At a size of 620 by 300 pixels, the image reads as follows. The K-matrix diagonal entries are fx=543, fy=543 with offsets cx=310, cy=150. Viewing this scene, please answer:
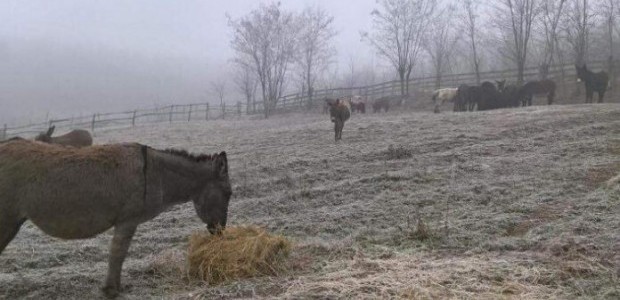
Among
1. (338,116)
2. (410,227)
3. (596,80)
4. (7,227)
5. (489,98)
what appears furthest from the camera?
(489,98)

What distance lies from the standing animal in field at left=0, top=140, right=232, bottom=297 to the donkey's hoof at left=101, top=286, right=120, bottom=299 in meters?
0.01

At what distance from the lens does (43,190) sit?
5.65 m

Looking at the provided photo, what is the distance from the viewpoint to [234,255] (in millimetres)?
6352

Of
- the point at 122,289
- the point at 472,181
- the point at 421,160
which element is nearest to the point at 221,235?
the point at 122,289

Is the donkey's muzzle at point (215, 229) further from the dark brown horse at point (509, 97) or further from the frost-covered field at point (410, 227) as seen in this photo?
the dark brown horse at point (509, 97)

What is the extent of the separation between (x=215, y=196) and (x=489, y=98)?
81.7 feet

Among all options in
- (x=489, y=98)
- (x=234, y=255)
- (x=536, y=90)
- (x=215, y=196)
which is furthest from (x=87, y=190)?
(x=536, y=90)

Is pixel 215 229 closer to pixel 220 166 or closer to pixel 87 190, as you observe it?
pixel 220 166

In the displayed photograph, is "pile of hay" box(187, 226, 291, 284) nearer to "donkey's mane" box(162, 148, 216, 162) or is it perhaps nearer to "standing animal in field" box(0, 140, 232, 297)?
"standing animal in field" box(0, 140, 232, 297)

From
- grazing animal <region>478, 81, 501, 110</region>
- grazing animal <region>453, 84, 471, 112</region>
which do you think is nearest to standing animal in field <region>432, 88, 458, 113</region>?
grazing animal <region>453, 84, 471, 112</region>

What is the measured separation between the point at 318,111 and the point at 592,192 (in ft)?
114

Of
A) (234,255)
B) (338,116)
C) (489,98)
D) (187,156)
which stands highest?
(489,98)

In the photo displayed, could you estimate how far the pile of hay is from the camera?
6.23 meters

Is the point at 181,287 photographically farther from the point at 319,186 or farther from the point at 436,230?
the point at 319,186
